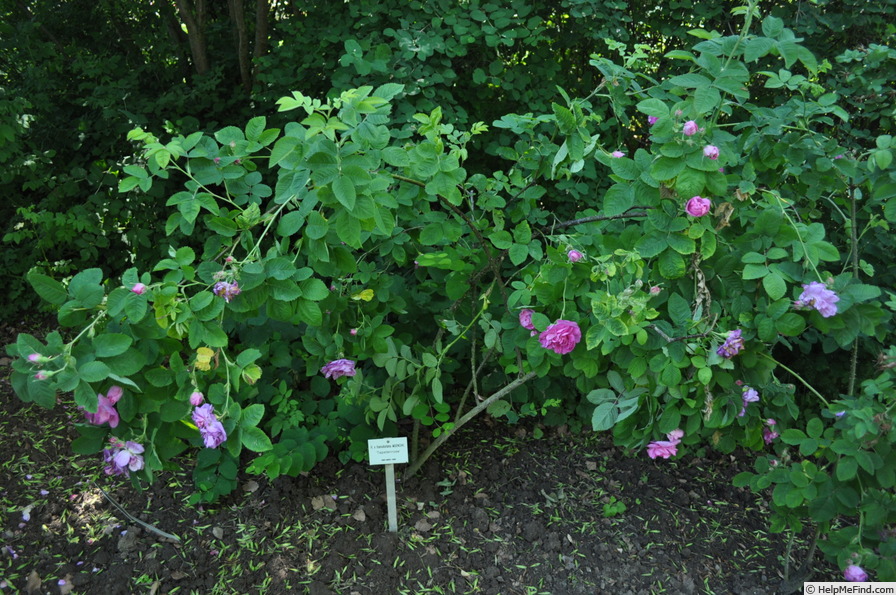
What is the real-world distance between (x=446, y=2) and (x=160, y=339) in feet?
6.64

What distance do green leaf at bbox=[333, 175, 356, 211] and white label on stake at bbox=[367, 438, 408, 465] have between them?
3.20 feet

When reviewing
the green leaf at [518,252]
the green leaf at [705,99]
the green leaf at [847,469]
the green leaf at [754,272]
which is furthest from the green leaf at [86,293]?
the green leaf at [847,469]

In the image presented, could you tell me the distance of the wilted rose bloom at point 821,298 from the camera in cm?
157

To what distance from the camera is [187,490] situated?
2545 millimetres

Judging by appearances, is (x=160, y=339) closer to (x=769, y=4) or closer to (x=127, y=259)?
(x=127, y=259)

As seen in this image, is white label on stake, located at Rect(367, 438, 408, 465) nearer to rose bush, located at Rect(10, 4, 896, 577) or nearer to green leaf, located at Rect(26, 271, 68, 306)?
rose bush, located at Rect(10, 4, 896, 577)

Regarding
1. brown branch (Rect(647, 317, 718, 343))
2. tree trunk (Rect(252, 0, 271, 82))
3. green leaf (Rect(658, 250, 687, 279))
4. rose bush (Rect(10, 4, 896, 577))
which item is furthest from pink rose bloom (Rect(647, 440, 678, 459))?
tree trunk (Rect(252, 0, 271, 82))

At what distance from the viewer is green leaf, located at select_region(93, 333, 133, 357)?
152cm

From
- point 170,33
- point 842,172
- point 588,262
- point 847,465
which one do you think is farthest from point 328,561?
point 170,33

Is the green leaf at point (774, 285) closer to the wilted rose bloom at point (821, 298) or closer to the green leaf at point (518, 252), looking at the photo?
the wilted rose bloom at point (821, 298)

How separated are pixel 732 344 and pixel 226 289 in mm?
1167

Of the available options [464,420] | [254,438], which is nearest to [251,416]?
[254,438]

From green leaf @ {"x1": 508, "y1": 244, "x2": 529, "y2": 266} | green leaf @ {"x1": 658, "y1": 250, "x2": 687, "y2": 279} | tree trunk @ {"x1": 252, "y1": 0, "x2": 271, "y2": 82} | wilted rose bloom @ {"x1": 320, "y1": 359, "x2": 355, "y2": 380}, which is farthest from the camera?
tree trunk @ {"x1": 252, "y1": 0, "x2": 271, "y2": 82}

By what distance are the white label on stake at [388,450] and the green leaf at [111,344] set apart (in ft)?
2.96
